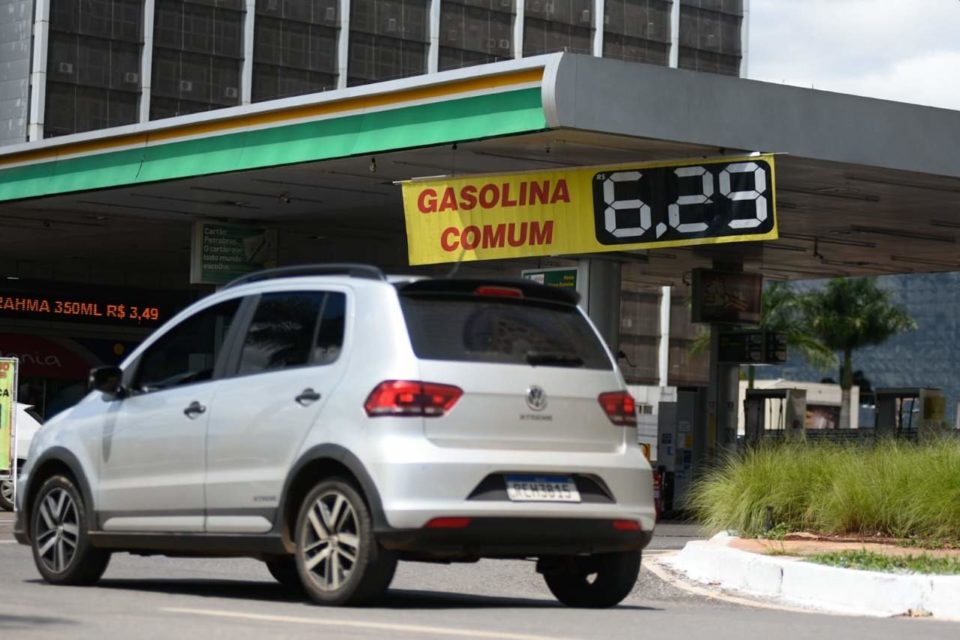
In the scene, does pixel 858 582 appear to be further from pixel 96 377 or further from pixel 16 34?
pixel 16 34

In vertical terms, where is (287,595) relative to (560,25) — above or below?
below

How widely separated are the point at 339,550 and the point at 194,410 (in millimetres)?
1426

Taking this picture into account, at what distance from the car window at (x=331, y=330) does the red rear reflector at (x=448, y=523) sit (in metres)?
1.04

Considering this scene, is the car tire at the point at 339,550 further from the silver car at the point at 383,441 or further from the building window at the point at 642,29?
the building window at the point at 642,29

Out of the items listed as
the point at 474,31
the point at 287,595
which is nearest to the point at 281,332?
the point at 287,595

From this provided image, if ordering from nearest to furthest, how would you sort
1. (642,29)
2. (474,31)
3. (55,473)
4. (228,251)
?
(55,473) → (228,251) → (474,31) → (642,29)

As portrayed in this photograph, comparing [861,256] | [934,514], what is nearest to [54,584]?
[934,514]

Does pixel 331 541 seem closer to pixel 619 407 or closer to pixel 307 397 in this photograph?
pixel 307 397

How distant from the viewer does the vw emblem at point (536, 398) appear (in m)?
9.48

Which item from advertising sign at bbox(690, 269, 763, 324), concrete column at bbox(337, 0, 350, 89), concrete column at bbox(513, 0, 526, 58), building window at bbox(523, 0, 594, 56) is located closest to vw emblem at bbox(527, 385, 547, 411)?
advertising sign at bbox(690, 269, 763, 324)

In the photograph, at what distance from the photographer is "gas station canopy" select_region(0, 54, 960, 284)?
21578 millimetres

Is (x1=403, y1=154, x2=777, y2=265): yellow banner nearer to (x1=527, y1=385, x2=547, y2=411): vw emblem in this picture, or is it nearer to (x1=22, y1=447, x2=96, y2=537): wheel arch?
(x1=22, y1=447, x2=96, y2=537): wheel arch

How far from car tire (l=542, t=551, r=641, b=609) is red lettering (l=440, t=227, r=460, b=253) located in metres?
13.8

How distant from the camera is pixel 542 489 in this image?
31.0 feet
